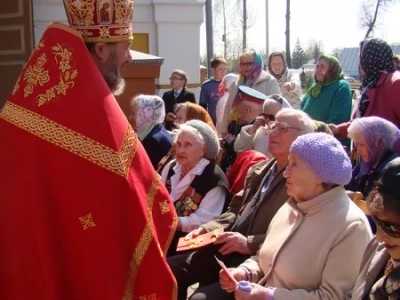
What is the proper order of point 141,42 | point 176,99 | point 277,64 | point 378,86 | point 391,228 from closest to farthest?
point 391,228 < point 378,86 < point 277,64 < point 176,99 < point 141,42

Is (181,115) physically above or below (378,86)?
below

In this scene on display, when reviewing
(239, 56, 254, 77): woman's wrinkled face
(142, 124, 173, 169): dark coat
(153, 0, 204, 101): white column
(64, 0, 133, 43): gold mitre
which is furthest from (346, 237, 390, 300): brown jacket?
(153, 0, 204, 101): white column

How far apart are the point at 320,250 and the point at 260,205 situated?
29.8 inches

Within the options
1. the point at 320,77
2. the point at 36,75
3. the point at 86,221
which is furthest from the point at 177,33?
the point at 86,221

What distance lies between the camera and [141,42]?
9914mm

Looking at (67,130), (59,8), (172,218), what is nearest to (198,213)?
(172,218)

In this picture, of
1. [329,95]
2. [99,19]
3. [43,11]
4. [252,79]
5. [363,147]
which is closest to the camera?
[99,19]

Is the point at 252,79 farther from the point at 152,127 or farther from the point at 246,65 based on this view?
the point at 152,127

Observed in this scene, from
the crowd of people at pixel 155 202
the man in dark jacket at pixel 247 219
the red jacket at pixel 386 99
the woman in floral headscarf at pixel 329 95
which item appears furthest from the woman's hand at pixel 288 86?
the man in dark jacket at pixel 247 219

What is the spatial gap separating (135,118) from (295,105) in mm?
2281

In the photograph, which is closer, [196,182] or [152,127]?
[196,182]

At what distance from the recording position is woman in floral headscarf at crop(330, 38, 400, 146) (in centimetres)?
458

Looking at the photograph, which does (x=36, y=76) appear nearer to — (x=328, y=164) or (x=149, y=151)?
(x=328, y=164)

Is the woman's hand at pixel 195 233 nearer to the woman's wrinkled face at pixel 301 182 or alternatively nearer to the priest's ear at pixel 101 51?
the woman's wrinkled face at pixel 301 182
